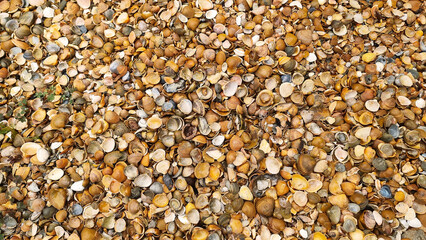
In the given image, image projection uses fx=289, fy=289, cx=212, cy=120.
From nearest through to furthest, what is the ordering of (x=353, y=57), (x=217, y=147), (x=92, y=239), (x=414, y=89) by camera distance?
(x=92, y=239), (x=217, y=147), (x=414, y=89), (x=353, y=57)

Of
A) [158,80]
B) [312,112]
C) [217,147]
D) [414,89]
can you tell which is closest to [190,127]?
[217,147]

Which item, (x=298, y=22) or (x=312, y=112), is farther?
(x=298, y=22)

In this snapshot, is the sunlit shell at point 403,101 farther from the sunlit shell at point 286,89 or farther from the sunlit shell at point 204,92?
the sunlit shell at point 204,92

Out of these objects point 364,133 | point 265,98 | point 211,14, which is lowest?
point 364,133

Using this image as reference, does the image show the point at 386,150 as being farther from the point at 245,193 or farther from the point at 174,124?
the point at 174,124

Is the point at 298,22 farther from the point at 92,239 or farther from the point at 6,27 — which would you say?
the point at 6,27

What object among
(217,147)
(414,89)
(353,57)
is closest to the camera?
(217,147)

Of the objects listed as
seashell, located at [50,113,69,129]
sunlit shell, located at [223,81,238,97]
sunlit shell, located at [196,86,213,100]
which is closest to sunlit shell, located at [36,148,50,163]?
seashell, located at [50,113,69,129]

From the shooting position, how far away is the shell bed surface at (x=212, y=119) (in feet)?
4.02

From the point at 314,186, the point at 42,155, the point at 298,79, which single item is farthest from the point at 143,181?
the point at 298,79

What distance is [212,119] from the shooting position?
1.36 m

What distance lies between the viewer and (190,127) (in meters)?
1.36

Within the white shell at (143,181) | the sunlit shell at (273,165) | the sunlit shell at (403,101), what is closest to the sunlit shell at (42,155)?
the white shell at (143,181)

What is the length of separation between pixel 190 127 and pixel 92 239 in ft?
2.07
